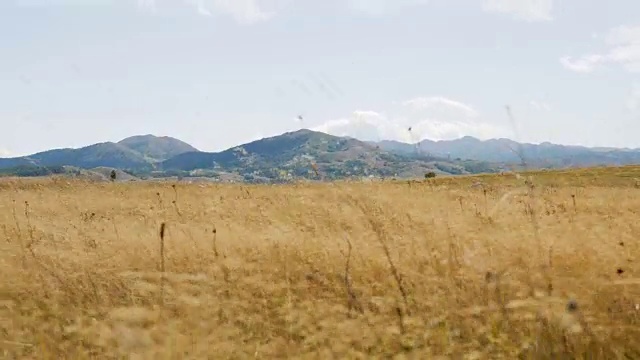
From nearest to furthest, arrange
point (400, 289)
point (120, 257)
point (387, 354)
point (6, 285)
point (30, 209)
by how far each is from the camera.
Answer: point (387, 354), point (400, 289), point (6, 285), point (120, 257), point (30, 209)

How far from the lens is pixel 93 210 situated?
1678 centimetres

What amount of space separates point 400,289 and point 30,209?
12.9m

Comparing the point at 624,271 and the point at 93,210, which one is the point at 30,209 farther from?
the point at 624,271

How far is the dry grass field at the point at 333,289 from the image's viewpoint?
558 centimetres

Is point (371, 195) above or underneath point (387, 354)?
above

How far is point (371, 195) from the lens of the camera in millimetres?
14898

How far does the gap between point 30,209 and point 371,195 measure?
9097 mm

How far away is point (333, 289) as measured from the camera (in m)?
7.18

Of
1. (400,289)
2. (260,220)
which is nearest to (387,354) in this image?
(400,289)

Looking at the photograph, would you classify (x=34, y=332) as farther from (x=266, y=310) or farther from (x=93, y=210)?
(x=93, y=210)

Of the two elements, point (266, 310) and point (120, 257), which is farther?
point (120, 257)

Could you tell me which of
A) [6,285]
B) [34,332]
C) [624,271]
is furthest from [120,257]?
[624,271]

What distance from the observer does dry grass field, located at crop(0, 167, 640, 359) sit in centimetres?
558

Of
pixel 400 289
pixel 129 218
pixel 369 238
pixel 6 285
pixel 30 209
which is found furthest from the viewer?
pixel 30 209
